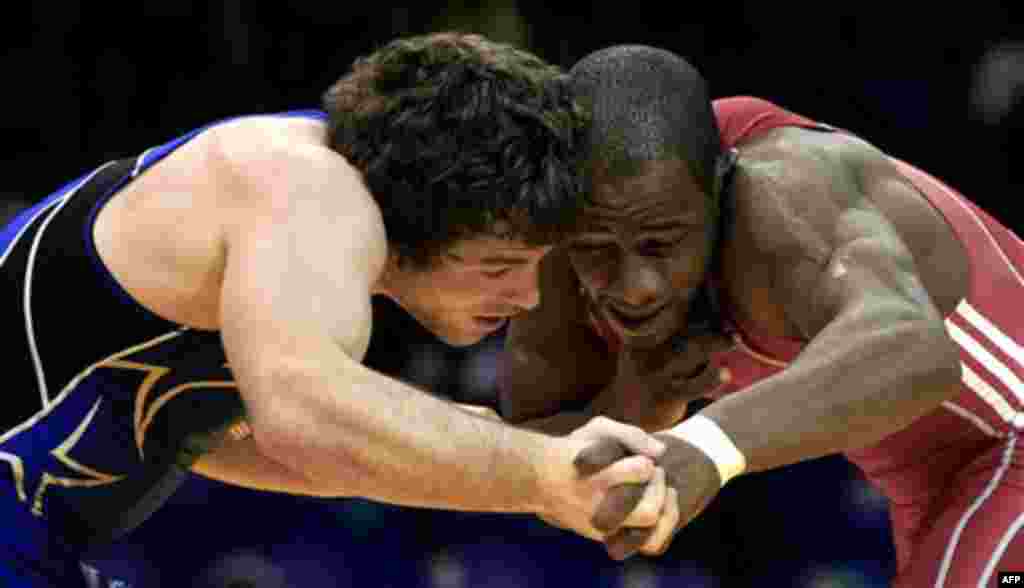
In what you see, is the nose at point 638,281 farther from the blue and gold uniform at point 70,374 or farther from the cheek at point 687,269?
the blue and gold uniform at point 70,374

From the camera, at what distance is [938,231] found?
360cm

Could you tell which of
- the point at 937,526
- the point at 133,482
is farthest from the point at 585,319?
the point at 133,482

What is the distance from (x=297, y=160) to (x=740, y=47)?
3.76 metres

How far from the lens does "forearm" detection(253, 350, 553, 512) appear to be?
251cm

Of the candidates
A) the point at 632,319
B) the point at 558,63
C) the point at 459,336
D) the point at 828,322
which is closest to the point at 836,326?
the point at 828,322

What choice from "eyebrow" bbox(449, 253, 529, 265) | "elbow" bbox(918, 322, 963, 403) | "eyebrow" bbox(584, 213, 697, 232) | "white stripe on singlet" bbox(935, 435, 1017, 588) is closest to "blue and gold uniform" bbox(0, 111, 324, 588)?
"eyebrow" bbox(449, 253, 529, 265)

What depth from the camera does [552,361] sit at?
3.89 m

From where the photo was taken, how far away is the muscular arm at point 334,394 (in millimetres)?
2516

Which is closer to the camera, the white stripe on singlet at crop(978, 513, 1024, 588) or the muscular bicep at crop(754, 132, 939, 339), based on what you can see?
the muscular bicep at crop(754, 132, 939, 339)

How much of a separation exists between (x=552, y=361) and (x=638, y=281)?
1.63 feet

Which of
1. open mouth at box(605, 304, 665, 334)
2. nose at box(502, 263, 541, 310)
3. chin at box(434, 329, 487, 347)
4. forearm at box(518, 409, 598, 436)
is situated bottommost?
forearm at box(518, 409, 598, 436)

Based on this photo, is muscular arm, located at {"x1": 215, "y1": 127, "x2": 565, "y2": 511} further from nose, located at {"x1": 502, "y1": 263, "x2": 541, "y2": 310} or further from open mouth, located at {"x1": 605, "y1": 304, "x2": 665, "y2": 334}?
open mouth, located at {"x1": 605, "y1": 304, "x2": 665, "y2": 334}

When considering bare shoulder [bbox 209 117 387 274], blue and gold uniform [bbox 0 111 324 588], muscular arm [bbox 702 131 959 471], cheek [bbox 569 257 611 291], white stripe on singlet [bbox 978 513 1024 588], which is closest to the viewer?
bare shoulder [bbox 209 117 387 274]

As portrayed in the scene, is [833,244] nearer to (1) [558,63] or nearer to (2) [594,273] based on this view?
(2) [594,273]
